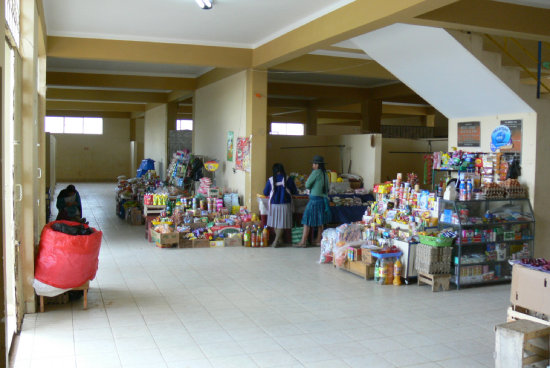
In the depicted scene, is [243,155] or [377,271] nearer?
[377,271]

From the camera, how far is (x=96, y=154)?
28516 millimetres

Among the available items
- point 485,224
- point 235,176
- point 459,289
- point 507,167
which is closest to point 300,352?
point 459,289

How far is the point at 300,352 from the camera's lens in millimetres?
4797

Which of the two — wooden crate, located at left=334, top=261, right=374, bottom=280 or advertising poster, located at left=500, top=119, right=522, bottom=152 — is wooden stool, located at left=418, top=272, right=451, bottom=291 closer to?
wooden crate, located at left=334, top=261, right=374, bottom=280

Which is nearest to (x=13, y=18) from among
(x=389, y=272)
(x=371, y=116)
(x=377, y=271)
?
(x=377, y=271)

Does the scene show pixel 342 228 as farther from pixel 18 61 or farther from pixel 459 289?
pixel 18 61

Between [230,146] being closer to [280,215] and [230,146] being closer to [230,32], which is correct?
[280,215]

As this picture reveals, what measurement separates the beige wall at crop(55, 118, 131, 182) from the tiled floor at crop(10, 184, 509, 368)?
69.7 feet

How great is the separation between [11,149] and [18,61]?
3.10ft

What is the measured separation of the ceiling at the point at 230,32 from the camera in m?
6.83

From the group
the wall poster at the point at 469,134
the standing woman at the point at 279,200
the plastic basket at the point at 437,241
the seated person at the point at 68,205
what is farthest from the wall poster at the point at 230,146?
the plastic basket at the point at 437,241

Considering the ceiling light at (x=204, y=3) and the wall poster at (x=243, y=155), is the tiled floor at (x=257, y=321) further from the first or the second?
the ceiling light at (x=204, y=3)

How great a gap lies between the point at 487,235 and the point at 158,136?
15067 millimetres

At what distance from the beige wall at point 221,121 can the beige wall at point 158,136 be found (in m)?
4.10
